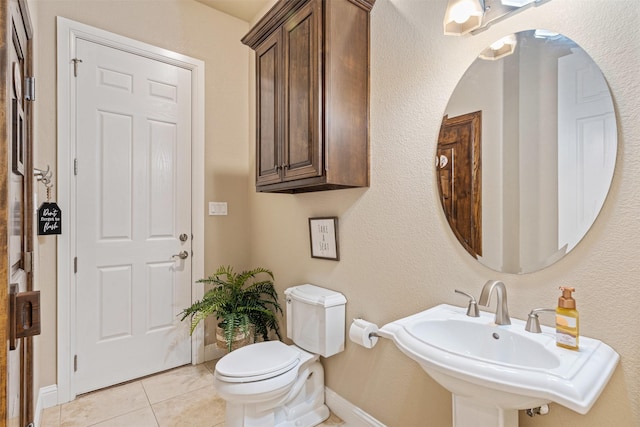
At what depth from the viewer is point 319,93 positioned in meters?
1.60

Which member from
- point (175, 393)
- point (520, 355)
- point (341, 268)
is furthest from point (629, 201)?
point (175, 393)

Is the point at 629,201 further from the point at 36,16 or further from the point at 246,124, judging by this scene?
the point at 36,16

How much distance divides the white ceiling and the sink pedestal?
2869mm

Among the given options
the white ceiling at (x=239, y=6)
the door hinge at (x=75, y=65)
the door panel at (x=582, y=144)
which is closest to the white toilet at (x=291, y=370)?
the door panel at (x=582, y=144)

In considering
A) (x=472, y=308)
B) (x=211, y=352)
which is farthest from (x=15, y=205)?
(x=211, y=352)

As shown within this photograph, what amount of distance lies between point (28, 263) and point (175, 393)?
49.2 inches

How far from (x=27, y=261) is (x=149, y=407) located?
1.17 m

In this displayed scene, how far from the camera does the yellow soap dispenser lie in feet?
3.08

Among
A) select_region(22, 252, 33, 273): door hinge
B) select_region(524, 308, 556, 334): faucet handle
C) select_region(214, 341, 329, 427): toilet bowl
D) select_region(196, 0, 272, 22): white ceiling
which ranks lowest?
select_region(214, 341, 329, 427): toilet bowl

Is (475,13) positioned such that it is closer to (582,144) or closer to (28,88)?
(582,144)

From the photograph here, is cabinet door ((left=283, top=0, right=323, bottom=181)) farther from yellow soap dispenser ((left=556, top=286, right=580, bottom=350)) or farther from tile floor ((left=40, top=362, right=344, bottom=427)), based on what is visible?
tile floor ((left=40, top=362, right=344, bottom=427))

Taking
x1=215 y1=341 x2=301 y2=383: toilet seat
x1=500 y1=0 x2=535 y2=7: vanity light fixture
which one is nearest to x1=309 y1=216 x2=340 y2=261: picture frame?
x1=215 y1=341 x2=301 y2=383: toilet seat

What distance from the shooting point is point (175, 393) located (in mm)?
2145

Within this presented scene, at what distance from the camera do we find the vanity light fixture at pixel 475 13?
1.21 m
